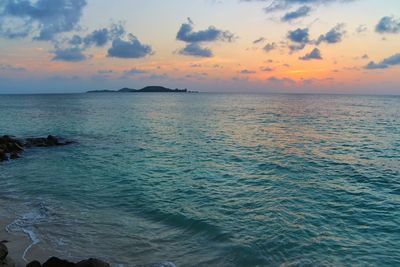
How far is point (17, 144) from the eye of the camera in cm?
3650

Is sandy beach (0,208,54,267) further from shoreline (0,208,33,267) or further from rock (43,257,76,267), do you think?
rock (43,257,76,267)

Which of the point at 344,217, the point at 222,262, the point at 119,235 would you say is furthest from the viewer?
the point at 344,217

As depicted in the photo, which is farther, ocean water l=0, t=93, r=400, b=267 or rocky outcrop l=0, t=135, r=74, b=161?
rocky outcrop l=0, t=135, r=74, b=161

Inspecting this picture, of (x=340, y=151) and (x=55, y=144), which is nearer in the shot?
(x=340, y=151)

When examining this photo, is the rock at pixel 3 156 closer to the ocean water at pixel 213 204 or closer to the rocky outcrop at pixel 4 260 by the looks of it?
the ocean water at pixel 213 204

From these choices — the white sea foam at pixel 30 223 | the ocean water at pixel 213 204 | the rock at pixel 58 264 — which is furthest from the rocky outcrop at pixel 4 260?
the ocean water at pixel 213 204

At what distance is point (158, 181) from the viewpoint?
22922 mm

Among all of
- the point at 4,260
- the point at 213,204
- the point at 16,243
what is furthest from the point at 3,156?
the point at 4,260

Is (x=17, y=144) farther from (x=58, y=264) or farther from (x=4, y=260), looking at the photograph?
(x=58, y=264)

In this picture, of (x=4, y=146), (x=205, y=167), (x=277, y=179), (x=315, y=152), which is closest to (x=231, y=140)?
(x=315, y=152)

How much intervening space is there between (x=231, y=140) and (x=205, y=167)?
50.7 feet

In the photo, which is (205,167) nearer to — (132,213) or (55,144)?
(132,213)

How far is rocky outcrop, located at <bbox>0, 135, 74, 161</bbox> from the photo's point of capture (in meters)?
32.6

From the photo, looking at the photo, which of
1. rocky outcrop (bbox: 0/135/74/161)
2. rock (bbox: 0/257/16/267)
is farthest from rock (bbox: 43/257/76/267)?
rocky outcrop (bbox: 0/135/74/161)
